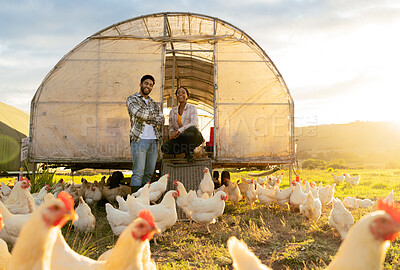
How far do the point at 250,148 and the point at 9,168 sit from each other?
14.8 m

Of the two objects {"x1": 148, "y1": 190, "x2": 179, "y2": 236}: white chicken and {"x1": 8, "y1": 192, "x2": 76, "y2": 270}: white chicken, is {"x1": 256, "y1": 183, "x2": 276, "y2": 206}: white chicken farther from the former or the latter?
{"x1": 8, "y1": 192, "x2": 76, "y2": 270}: white chicken

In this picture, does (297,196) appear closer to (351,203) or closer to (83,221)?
(351,203)

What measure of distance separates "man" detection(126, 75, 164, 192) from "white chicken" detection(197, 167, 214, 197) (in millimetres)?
1231

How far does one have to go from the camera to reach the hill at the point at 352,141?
4272 centimetres

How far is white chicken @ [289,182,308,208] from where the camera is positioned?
628 cm

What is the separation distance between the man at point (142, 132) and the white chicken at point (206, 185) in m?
1.23

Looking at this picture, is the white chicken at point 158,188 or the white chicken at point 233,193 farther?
the white chicken at point 233,193

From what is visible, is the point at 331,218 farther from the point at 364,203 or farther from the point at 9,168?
the point at 9,168

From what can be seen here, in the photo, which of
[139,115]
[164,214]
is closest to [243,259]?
[164,214]

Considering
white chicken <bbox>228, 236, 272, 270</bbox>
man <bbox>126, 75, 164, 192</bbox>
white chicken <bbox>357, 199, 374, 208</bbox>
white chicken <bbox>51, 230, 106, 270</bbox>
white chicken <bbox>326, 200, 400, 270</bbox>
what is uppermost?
man <bbox>126, 75, 164, 192</bbox>

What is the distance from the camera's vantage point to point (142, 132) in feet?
18.8

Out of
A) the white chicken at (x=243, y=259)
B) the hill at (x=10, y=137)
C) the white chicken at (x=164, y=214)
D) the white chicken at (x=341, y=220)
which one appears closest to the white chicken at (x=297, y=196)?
the white chicken at (x=341, y=220)

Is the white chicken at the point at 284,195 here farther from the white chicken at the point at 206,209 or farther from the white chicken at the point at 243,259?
the white chicken at the point at 243,259

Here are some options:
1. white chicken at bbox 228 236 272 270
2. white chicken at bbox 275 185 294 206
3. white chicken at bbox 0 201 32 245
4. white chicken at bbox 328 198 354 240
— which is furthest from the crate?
white chicken at bbox 228 236 272 270
